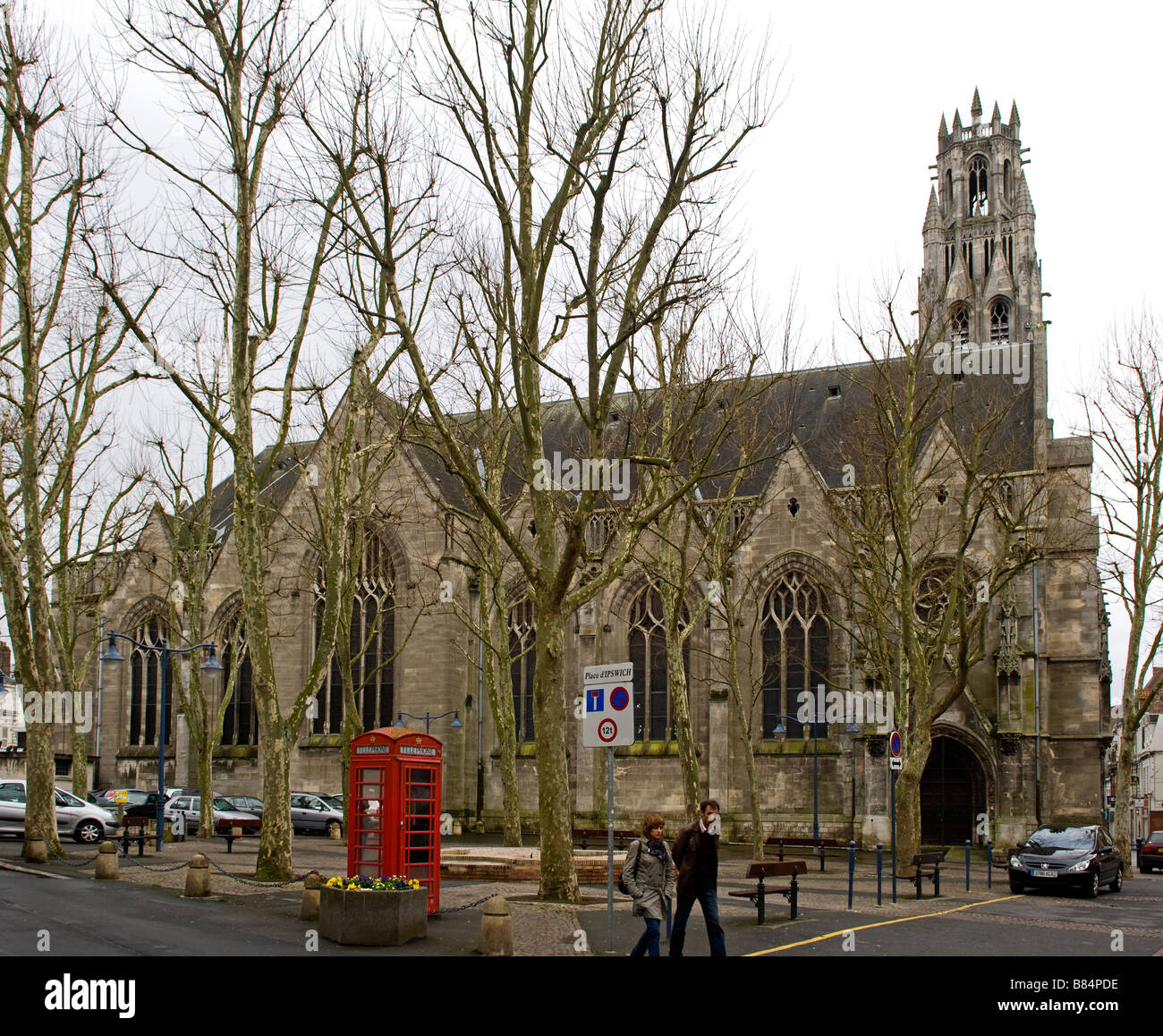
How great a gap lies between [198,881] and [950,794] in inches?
929

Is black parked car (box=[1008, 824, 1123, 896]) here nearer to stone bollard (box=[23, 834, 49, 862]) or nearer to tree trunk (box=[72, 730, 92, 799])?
stone bollard (box=[23, 834, 49, 862])

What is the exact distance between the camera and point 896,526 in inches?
953

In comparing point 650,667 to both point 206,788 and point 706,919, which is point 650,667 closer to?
point 206,788

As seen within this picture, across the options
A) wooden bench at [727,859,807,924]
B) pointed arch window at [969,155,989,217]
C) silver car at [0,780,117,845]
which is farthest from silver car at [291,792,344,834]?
pointed arch window at [969,155,989,217]

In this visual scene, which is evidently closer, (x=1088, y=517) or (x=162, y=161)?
(x=162, y=161)

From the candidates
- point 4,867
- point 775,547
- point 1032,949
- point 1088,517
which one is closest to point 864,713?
point 775,547

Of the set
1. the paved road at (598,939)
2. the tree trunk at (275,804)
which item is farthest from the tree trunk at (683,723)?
the tree trunk at (275,804)

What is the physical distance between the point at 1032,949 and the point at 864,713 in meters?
19.8

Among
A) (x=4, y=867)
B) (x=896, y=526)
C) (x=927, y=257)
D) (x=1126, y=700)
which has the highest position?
(x=927, y=257)

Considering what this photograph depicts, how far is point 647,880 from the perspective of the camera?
10.9 meters

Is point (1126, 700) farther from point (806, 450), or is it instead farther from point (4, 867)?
point (4, 867)

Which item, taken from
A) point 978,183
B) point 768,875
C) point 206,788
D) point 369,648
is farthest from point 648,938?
point 978,183

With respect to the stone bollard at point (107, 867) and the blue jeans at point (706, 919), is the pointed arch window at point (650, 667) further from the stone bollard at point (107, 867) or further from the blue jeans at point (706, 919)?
the blue jeans at point (706, 919)

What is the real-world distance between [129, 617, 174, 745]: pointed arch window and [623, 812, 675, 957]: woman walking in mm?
36615
